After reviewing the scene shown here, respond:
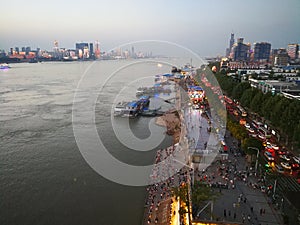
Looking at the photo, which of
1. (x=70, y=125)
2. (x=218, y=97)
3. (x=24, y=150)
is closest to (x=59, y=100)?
(x=70, y=125)

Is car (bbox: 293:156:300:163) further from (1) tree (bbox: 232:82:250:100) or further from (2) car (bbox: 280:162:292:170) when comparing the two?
(1) tree (bbox: 232:82:250:100)

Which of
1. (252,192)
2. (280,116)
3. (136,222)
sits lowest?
(136,222)

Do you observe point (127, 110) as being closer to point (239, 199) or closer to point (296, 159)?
point (296, 159)

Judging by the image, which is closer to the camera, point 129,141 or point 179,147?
point 179,147

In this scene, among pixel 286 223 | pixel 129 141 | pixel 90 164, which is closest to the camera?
pixel 286 223

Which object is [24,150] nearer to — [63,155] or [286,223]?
[63,155]

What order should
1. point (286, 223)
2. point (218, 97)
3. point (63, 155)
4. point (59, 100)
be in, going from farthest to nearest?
1. point (59, 100)
2. point (218, 97)
3. point (63, 155)
4. point (286, 223)

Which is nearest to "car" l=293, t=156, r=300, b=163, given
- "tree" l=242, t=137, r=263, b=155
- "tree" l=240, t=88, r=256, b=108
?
"tree" l=242, t=137, r=263, b=155

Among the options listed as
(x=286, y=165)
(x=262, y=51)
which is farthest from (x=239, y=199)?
(x=262, y=51)
